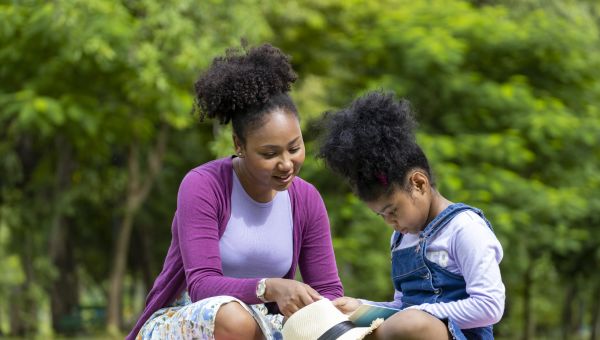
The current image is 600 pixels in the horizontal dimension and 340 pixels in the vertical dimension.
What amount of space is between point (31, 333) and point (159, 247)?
2.84 m

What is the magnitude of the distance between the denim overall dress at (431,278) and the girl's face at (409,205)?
1.9 inches

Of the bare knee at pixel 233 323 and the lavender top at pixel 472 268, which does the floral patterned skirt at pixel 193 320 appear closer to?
the bare knee at pixel 233 323

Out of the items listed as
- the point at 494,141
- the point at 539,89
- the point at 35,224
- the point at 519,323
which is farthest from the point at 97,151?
the point at 519,323

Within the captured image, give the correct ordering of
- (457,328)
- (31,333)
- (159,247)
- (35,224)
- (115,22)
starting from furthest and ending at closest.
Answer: (159,247), (31,333), (35,224), (115,22), (457,328)

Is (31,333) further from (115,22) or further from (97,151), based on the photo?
(115,22)

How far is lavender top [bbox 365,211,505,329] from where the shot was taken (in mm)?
2914

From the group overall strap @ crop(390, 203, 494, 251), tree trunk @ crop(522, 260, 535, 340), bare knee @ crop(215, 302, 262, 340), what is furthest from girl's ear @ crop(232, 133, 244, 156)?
tree trunk @ crop(522, 260, 535, 340)

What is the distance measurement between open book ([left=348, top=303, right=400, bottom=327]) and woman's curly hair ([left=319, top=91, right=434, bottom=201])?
1.24 ft

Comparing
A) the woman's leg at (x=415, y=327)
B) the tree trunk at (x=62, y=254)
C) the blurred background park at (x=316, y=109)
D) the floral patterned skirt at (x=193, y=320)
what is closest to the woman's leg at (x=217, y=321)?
the floral patterned skirt at (x=193, y=320)

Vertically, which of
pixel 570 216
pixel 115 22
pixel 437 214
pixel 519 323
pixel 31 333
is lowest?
pixel 519 323

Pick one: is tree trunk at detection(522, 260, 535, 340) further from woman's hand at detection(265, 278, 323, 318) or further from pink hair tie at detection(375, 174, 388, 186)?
woman's hand at detection(265, 278, 323, 318)

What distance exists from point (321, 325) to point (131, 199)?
10436 millimetres

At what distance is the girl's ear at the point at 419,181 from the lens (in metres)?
3.18

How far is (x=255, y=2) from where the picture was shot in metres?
11.1
